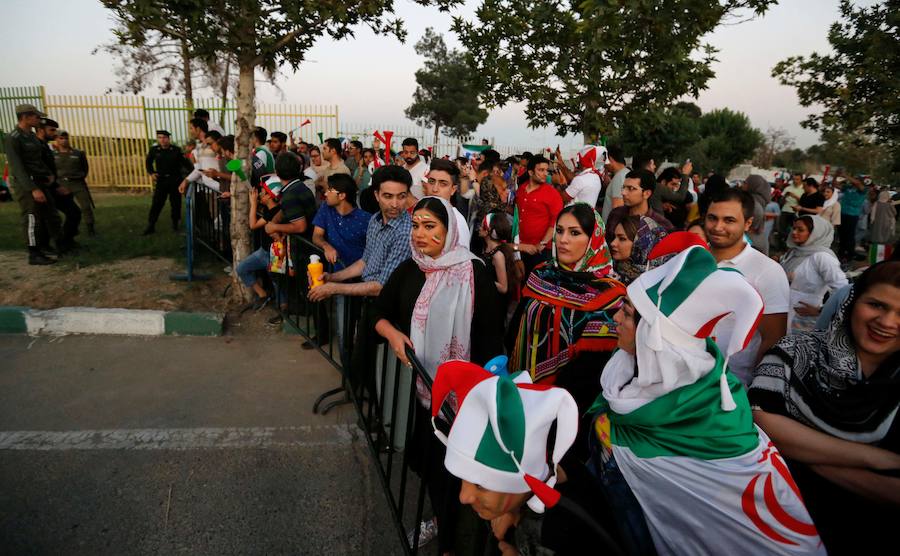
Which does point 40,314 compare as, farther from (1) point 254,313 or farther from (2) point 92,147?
(2) point 92,147

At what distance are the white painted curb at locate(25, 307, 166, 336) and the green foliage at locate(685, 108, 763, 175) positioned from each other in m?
36.3

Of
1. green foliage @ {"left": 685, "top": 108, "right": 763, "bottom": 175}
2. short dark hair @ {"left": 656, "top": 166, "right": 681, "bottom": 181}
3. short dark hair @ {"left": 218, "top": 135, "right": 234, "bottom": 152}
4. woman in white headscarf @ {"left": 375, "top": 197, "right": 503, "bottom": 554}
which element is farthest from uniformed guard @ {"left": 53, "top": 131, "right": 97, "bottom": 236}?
green foliage @ {"left": 685, "top": 108, "right": 763, "bottom": 175}

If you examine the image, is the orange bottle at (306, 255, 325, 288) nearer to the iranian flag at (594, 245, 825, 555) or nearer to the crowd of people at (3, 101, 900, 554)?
the crowd of people at (3, 101, 900, 554)

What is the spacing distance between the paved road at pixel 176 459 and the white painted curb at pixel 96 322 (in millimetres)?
350

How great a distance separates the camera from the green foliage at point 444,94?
4319 cm

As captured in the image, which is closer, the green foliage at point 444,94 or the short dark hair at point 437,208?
the short dark hair at point 437,208

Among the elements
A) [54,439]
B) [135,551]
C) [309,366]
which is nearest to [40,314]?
[54,439]

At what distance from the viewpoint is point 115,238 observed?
8328mm

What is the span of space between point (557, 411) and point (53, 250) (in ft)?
28.4

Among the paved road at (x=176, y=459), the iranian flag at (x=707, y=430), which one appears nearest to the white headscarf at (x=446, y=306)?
the paved road at (x=176, y=459)

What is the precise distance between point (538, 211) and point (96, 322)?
508 centimetres

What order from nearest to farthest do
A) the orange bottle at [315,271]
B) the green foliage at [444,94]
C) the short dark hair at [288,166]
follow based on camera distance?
the orange bottle at [315,271]
the short dark hair at [288,166]
the green foliage at [444,94]

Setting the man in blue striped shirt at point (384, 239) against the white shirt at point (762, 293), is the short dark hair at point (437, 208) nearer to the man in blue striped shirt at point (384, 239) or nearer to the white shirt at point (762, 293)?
the man in blue striped shirt at point (384, 239)

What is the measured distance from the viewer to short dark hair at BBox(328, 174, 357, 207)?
4094 millimetres
